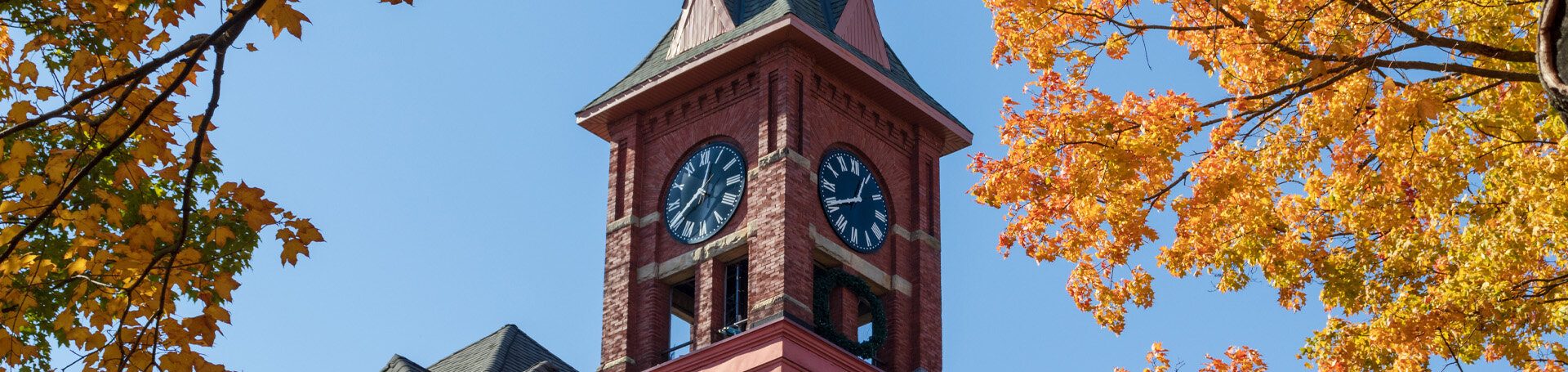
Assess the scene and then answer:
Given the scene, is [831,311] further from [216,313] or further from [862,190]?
[216,313]

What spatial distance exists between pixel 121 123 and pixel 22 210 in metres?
0.69

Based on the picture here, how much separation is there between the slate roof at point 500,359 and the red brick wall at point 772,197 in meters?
2.77

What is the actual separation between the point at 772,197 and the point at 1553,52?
866 inches

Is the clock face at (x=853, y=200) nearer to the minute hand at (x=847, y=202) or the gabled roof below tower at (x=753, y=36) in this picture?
the minute hand at (x=847, y=202)

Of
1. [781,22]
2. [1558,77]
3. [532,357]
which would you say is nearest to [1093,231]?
[1558,77]

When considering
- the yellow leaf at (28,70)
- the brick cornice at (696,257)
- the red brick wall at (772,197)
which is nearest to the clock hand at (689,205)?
the red brick wall at (772,197)

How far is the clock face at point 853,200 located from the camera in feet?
99.1

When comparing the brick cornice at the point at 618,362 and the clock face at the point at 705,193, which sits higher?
the clock face at the point at 705,193

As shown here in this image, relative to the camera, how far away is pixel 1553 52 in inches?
291

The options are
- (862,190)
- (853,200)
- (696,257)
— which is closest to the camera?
(696,257)

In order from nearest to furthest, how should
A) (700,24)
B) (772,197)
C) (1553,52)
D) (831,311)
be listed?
1. (1553,52)
2. (772,197)
3. (831,311)
4. (700,24)

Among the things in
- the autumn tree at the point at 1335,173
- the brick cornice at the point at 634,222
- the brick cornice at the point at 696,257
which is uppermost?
the brick cornice at the point at 634,222

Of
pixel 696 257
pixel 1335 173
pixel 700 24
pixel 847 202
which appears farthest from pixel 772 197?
pixel 1335 173

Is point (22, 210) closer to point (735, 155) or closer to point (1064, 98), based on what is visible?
point (1064, 98)
